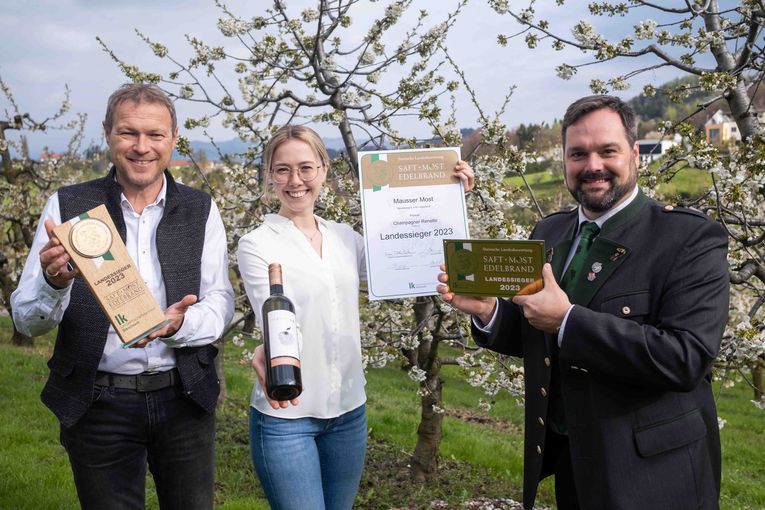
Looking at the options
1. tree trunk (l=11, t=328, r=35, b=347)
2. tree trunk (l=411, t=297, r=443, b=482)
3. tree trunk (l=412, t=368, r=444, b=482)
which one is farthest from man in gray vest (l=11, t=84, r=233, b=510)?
tree trunk (l=11, t=328, r=35, b=347)

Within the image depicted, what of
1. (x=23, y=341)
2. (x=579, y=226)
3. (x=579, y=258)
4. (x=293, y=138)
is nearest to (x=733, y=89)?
(x=579, y=226)

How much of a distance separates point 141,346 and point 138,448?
56 cm

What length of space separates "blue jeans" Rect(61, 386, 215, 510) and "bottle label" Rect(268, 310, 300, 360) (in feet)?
2.00

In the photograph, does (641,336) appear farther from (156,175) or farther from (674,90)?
(674,90)

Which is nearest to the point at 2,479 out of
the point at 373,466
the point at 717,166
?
the point at 373,466

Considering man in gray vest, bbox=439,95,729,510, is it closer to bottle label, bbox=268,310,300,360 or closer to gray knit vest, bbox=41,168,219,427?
bottle label, bbox=268,310,300,360

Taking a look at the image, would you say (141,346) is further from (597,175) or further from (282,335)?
(597,175)

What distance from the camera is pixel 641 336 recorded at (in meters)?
2.25

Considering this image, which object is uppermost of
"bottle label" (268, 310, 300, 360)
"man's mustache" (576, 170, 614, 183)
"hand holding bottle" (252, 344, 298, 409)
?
"man's mustache" (576, 170, 614, 183)

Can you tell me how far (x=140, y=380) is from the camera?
2795 mm

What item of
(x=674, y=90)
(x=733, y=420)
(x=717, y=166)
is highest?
(x=674, y=90)

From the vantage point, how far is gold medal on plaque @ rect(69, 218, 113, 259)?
244cm

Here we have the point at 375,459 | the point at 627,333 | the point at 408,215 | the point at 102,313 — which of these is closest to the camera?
the point at 627,333

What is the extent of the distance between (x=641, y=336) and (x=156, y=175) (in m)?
1.99
